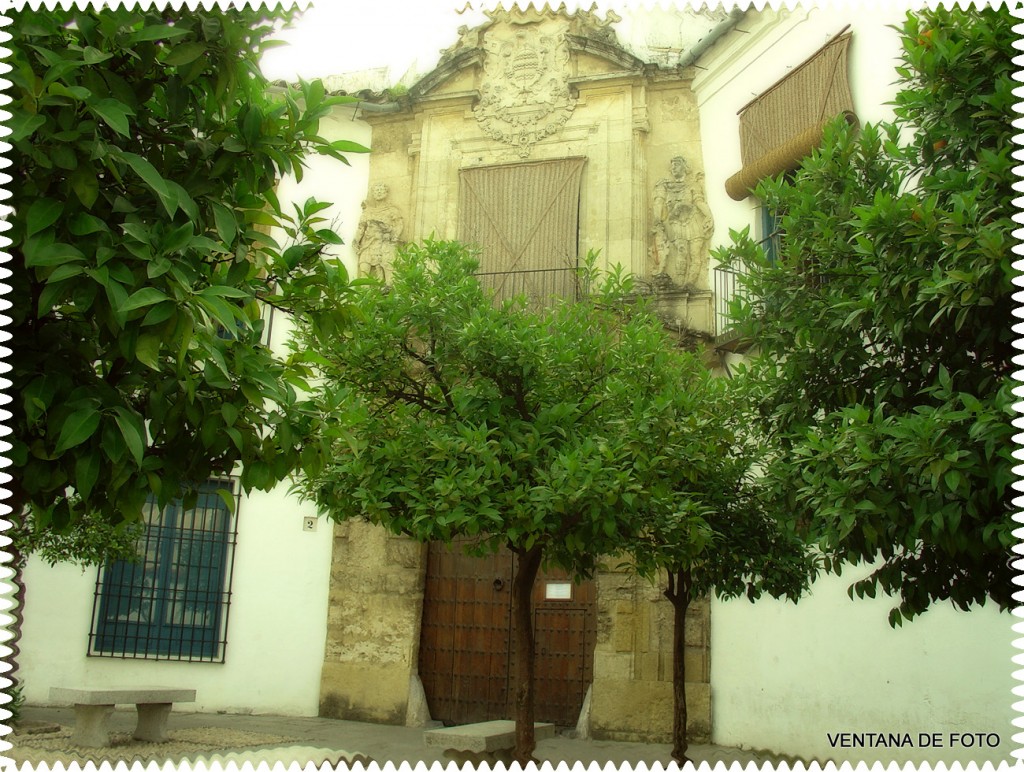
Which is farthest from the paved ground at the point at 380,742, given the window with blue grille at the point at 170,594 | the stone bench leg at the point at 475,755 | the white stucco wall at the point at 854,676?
the stone bench leg at the point at 475,755

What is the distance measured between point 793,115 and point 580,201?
109 inches

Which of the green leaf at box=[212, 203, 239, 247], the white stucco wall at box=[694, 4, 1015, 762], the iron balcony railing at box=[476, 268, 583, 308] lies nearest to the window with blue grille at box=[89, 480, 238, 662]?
the iron balcony railing at box=[476, 268, 583, 308]

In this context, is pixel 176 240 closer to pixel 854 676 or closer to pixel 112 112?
pixel 112 112

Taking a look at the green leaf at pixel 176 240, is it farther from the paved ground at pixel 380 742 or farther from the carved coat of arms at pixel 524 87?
the carved coat of arms at pixel 524 87

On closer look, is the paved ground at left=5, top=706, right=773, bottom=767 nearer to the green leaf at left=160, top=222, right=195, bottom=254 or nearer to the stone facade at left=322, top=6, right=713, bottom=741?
the stone facade at left=322, top=6, right=713, bottom=741

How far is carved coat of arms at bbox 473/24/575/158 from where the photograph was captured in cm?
1185

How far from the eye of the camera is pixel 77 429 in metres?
2.81

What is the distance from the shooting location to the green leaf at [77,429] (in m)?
2.78

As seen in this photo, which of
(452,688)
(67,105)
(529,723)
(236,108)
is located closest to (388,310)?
(529,723)

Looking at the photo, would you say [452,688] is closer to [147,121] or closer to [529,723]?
[529,723]

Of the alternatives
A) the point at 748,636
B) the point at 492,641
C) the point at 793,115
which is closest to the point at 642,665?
the point at 748,636

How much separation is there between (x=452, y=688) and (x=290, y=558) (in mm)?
2296

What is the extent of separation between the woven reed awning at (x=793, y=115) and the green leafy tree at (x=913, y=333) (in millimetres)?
3265

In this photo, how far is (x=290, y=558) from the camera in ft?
36.9
